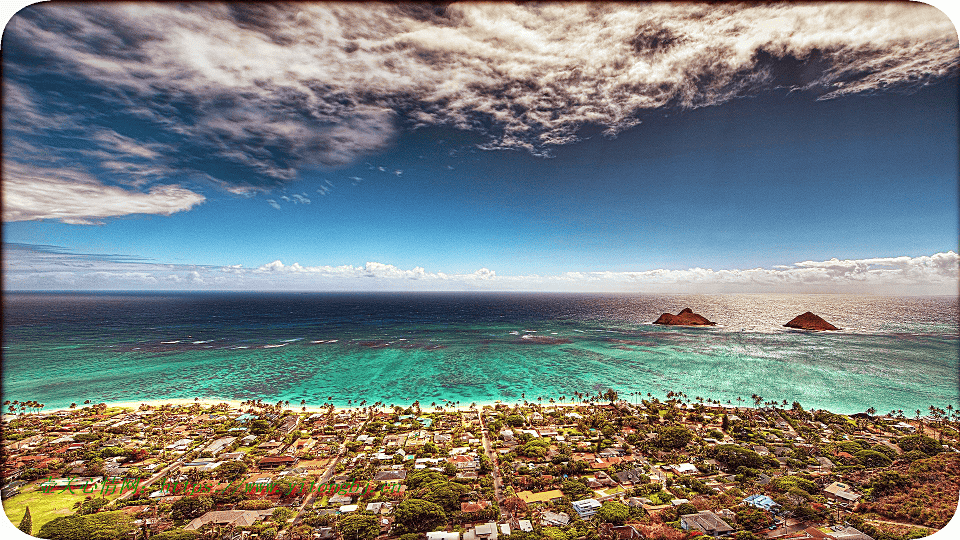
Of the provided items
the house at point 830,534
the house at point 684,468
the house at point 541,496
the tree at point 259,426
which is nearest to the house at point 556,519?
the house at point 541,496

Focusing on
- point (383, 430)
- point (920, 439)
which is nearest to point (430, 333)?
Answer: point (383, 430)

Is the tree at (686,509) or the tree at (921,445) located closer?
the tree at (686,509)

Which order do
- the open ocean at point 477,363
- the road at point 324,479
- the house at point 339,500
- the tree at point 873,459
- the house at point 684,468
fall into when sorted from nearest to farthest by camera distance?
the road at point 324,479, the house at point 339,500, the tree at point 873,459, the house at point 684,468, the open ocean at point 477,363

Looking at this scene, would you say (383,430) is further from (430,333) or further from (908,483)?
(430,333)

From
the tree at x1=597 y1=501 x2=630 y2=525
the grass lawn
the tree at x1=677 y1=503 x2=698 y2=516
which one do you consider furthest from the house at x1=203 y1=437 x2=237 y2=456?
the tree at x1=677 y1=503 x2=698 y2=516

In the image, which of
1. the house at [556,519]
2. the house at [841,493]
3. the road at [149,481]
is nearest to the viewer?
the house at [556,519]

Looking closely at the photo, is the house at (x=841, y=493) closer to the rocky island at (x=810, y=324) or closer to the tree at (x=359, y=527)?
the tree at (x=359, y=527)

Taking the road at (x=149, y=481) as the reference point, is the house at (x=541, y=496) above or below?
below

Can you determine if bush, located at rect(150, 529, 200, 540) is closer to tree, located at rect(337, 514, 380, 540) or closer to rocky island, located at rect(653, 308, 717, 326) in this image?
tree, located at rect(337, 514, 380, 540)
